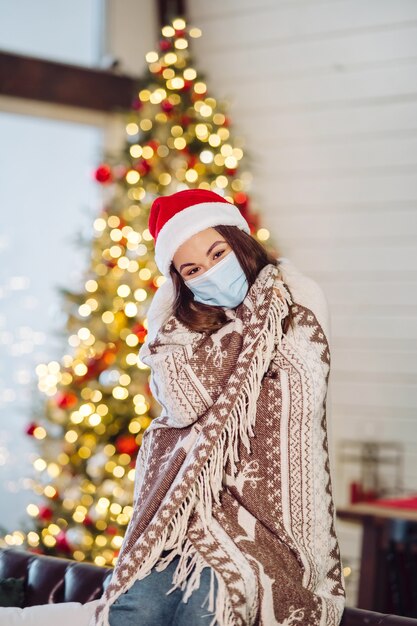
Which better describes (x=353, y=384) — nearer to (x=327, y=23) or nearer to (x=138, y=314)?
(x=138, y=314)

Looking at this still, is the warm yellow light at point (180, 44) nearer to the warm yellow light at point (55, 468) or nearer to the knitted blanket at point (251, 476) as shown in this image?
the warm yellow light at point (55, 468)

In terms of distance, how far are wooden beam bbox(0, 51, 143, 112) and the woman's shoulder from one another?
242cm

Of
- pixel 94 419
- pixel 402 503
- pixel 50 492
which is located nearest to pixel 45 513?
pixel 50 492

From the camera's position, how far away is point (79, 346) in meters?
3.99

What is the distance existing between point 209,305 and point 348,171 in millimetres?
2267

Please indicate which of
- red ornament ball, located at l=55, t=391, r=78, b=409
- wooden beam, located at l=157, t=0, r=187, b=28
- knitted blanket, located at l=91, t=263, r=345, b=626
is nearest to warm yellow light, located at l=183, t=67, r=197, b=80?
wooden beam, located at l=157, t=0, r=187, b=28

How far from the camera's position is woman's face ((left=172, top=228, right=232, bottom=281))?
2158mm

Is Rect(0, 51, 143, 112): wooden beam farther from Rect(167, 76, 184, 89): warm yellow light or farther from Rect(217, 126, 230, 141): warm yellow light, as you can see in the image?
Rect(217, 126, 230, 141): warm yellow light

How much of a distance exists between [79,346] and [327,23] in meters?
1.99

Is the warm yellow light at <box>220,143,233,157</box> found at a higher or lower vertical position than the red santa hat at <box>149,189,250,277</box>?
higher

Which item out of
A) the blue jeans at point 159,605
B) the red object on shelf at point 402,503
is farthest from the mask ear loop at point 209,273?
the red object on shelf at point 402,503

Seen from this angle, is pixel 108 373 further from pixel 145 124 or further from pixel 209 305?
pixel 209 305

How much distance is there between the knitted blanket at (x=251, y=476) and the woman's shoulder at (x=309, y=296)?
0.01 meters

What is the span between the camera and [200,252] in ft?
7.11
